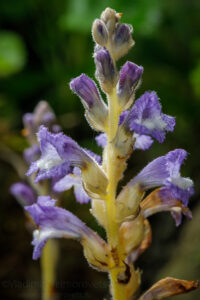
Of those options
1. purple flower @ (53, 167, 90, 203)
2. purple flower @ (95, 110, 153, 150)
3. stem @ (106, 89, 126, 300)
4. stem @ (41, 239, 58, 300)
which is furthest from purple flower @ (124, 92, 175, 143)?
stem @ (41, 239, 58, 300)

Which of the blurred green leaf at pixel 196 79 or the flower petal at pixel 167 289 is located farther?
the blurred green leaf at pixel 196 79

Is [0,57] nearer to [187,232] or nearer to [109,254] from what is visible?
[187,232]

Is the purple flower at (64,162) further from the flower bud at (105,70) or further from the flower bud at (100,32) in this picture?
the flower bud at (100,32)

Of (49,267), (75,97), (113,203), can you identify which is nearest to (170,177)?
(113,203)

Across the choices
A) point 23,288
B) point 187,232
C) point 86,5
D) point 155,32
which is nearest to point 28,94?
point 86,5

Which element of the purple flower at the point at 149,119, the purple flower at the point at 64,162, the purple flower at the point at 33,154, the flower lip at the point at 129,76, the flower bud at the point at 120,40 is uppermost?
the flower bud at the point at 120,40

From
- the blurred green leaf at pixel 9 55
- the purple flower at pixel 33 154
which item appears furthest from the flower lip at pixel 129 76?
the blurred green leaf at pixel 9 55

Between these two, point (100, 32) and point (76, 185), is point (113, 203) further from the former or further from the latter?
point (100, 32)
